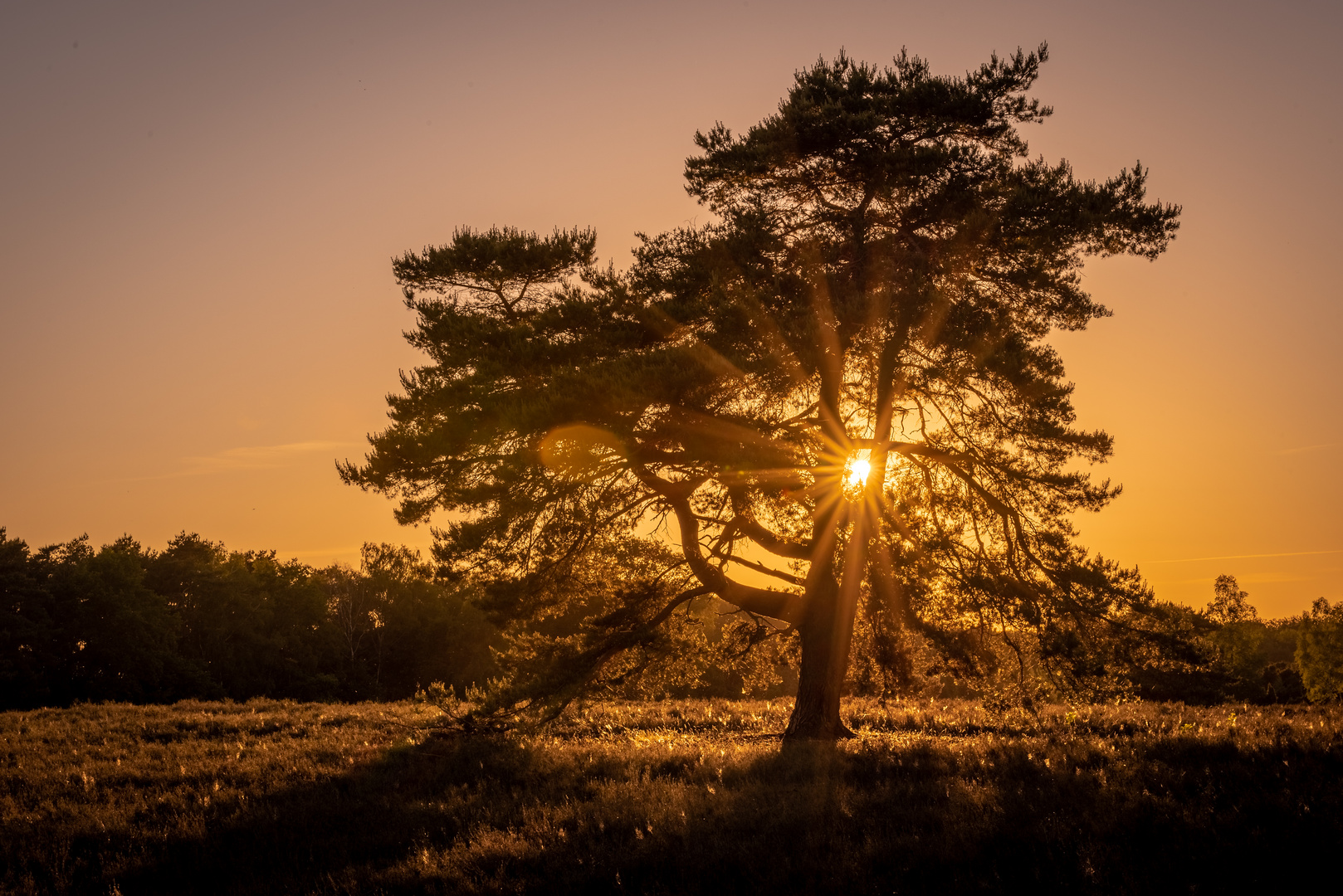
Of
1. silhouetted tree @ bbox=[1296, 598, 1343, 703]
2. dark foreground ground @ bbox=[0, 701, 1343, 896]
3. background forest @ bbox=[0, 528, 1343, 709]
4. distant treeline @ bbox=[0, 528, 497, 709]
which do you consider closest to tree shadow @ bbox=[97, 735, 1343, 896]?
dark foreground ground @ bbox=[0, 701, 1343, 896]

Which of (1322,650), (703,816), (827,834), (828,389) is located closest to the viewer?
(827,834)

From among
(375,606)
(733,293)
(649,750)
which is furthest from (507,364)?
(375,606)

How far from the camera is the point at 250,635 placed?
61875 mm

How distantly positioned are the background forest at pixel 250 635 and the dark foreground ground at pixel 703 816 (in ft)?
75.8

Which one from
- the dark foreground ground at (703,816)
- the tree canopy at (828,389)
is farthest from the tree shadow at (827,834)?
the tree canopy at (828,389)

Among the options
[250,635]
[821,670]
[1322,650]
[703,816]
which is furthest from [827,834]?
[1322,650]

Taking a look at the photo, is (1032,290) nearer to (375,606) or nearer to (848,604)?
(848,604)

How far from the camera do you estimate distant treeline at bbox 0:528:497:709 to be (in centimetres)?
4975

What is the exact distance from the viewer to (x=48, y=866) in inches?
357

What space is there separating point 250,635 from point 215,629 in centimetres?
240

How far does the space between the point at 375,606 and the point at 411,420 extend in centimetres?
6231

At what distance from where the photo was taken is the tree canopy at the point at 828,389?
13.6 m

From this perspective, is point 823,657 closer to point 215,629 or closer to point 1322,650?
point 215,629

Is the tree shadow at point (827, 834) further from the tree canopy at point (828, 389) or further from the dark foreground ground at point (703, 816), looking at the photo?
the tree canopy at point (828, 389)
